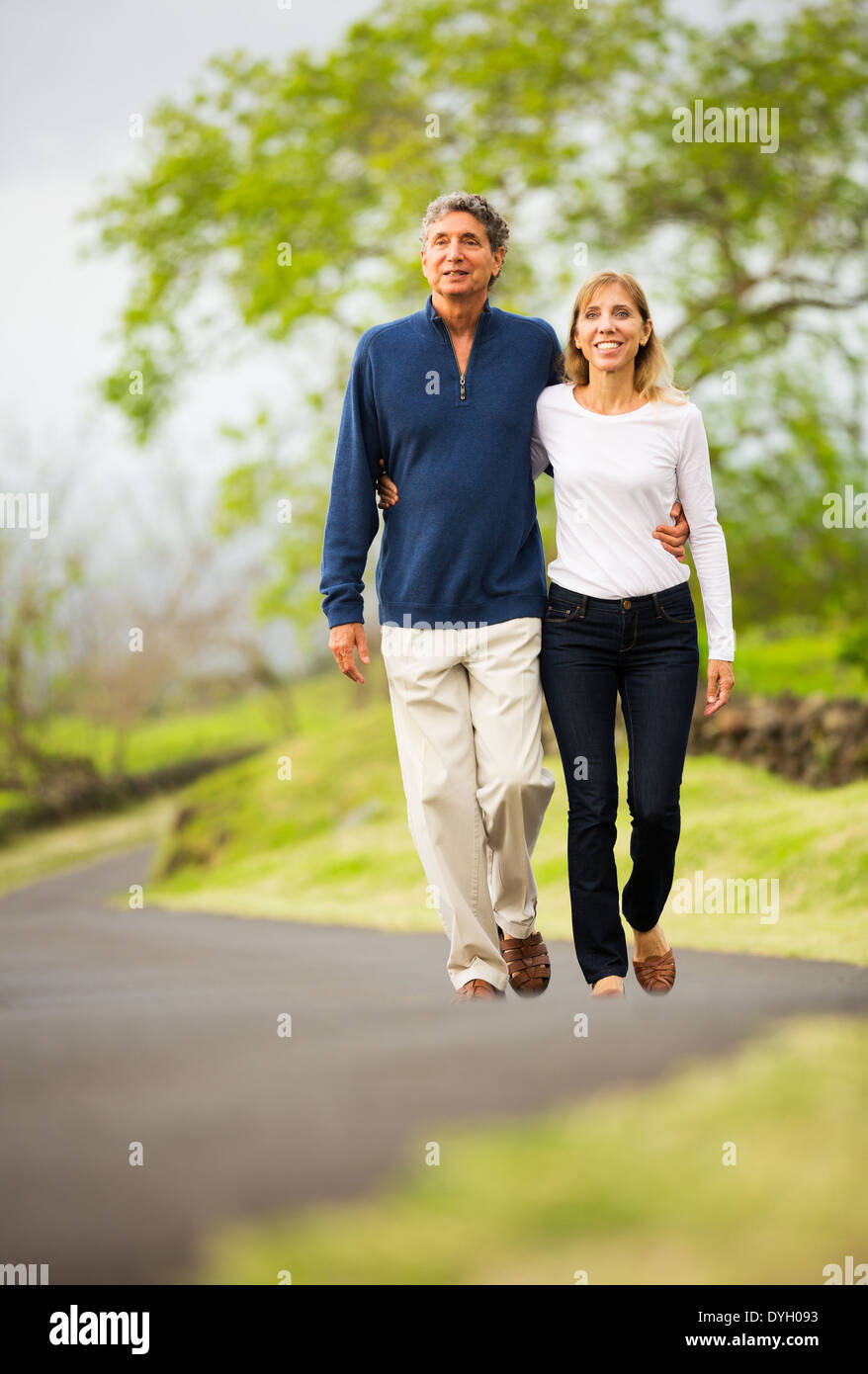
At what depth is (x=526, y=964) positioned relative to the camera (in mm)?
3404

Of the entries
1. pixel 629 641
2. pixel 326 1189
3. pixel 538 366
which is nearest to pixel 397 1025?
pixel 326 1189

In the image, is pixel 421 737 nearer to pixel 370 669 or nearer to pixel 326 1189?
pixel 326 1189

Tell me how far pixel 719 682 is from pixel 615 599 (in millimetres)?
353

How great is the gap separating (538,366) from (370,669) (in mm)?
10475

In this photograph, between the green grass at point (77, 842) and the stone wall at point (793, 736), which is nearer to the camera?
the stone wall at point (793, 736)

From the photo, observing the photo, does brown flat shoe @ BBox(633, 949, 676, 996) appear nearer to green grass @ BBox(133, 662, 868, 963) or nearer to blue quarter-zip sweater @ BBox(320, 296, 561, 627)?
blue quarter-zip sweater @ BBox(320, 296, 561, 627)

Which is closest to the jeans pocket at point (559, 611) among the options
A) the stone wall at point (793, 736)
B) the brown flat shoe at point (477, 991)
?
the brown flat shoe at point (477, 991)

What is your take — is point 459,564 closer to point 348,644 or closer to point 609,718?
point 348,644

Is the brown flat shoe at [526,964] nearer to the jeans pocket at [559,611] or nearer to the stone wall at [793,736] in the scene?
the jeans pocket at [559,611]

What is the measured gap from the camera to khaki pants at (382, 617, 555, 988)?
322cm

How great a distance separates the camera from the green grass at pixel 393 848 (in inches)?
223

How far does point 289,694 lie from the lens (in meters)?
17.7

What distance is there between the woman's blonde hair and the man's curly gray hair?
24 centimetres

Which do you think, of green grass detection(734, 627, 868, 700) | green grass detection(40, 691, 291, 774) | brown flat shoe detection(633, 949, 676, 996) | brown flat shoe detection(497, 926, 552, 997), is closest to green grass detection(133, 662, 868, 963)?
brown flat shoe detection(633, 949, 676, 996)
